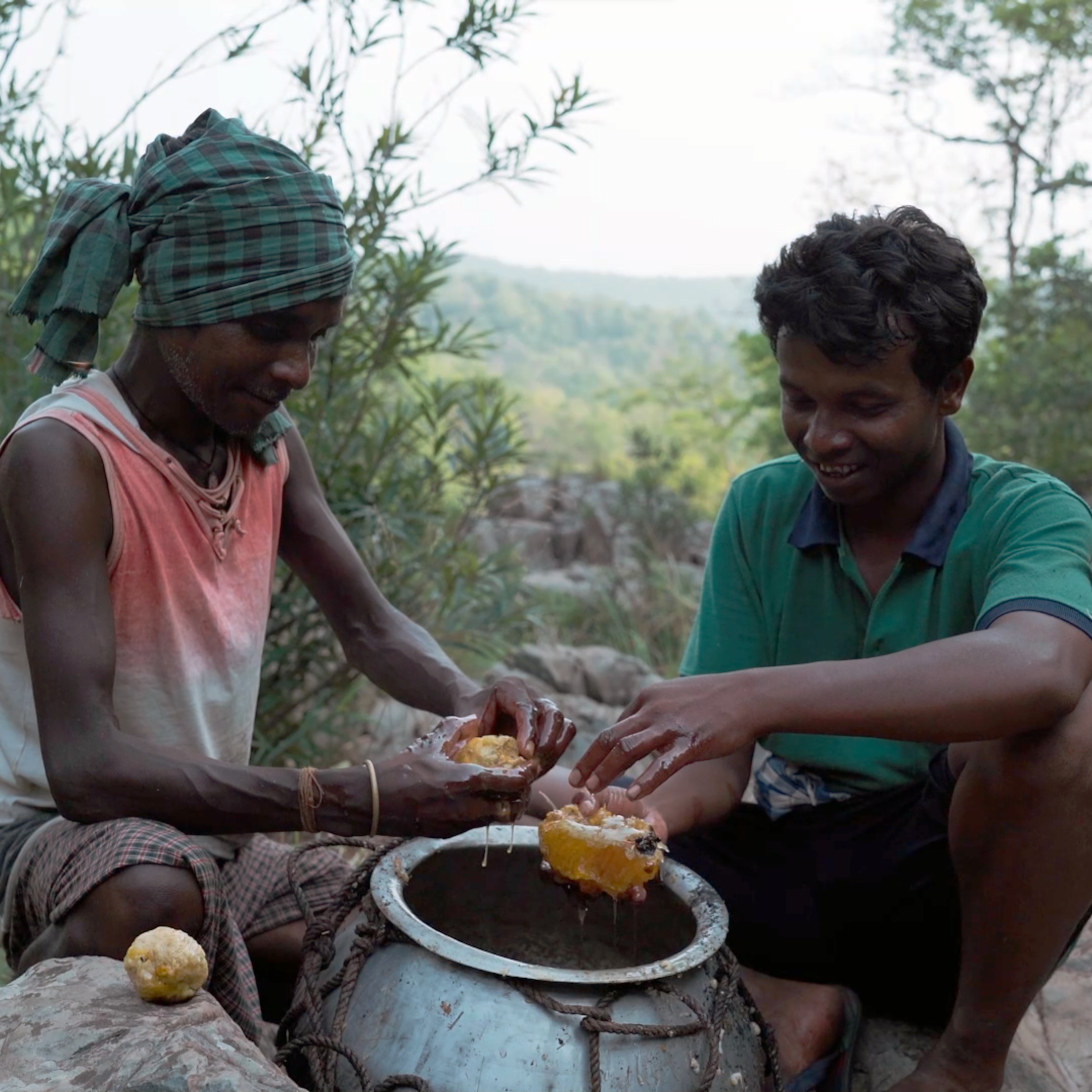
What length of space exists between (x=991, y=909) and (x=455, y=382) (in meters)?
2.49

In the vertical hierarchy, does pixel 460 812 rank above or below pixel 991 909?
above

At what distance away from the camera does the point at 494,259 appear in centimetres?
4728

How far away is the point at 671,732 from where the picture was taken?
218cm

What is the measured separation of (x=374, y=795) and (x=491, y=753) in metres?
0.22

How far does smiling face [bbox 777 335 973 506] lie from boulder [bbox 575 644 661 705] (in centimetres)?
428

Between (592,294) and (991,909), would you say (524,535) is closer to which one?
(991,909)

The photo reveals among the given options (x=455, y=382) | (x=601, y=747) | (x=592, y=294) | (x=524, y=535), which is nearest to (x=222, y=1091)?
(x=601, y=747)

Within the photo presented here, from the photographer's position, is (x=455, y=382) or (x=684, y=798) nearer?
(x=684, y=798)

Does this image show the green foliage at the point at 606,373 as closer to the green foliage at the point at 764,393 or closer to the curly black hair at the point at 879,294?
the green foliage at the point at 764,393

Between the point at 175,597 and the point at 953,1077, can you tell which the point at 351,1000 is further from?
the point at 953,1077

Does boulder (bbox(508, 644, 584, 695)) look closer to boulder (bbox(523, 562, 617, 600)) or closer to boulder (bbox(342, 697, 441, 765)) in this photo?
boulder (bbox(523, 562, 617, 600))

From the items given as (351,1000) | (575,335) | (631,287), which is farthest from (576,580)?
(631,287)

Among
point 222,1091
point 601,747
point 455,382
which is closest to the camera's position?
point 222,1091

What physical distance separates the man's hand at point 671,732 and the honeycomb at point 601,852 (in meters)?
0.08
